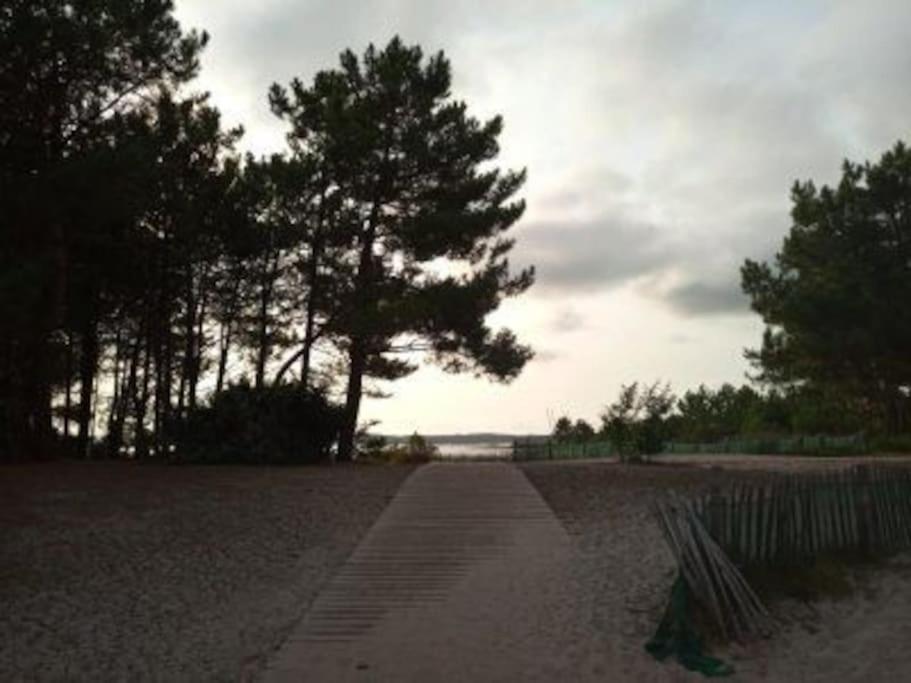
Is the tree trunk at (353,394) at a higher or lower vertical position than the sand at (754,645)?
higher

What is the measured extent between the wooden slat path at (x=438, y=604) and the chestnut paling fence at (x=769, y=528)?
1.56 metres

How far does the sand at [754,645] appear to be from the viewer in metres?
9.47

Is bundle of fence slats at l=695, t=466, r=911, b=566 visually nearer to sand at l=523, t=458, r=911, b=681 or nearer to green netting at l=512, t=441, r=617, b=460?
sand at l=523, t=458, r=911, b=681

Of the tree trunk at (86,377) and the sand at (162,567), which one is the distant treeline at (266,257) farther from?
the sand at (162,567)

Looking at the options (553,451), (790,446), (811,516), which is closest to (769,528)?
(811,516)

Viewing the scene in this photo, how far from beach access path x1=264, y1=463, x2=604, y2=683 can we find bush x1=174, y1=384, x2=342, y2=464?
9.93m

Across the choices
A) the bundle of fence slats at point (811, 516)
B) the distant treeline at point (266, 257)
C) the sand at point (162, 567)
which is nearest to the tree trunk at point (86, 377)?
the distant treeline at point (266, 257)

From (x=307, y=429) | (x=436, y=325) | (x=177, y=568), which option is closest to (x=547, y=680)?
(x=177, y=568)

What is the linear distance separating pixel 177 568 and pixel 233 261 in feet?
58.6

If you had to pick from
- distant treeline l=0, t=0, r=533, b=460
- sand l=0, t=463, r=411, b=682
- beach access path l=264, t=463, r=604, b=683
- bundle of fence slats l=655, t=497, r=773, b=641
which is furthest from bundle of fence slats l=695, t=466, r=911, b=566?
distant treeline l=0, t=0, r=533, b=460

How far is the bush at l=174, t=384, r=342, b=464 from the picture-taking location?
25.7m

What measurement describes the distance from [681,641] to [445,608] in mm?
2402

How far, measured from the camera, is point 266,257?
29.7 meters

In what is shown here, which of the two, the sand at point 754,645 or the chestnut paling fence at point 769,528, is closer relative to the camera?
the sand at point 754,645
